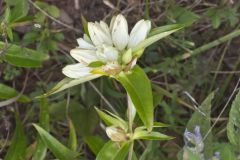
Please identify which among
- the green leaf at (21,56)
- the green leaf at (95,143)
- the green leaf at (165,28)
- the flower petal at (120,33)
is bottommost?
the green leaf at (95,143)

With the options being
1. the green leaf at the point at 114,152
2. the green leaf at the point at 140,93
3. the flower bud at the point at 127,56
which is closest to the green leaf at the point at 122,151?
the green leaf at the point at 114,152

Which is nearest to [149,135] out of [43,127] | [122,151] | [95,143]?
[122,151]

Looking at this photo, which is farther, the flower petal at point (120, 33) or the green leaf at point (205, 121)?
the green leaf at point (205, 121)

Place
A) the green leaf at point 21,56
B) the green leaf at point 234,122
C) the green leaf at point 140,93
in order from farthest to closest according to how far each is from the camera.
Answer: the green leaf at point 21,56 < the green leaf at point 234,122 < the green leaf at point 140,93

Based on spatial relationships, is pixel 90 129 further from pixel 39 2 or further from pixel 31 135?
pixel 39 2

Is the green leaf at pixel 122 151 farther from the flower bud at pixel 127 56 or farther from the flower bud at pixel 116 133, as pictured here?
the flower bud at pixel 127 56

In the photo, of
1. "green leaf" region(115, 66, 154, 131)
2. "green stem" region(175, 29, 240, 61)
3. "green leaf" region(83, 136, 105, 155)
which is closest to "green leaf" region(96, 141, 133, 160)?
"green leaf" region(115, 66, 154, 131)

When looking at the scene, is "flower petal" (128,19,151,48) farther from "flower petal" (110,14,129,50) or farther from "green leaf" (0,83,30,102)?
"green leaf" (0,83,30,102)
